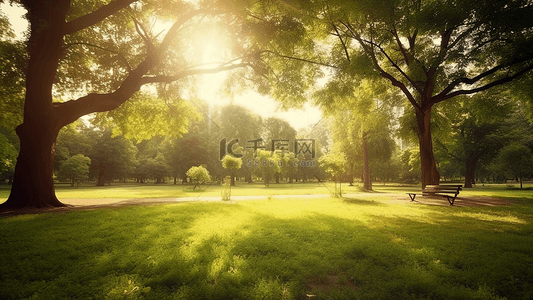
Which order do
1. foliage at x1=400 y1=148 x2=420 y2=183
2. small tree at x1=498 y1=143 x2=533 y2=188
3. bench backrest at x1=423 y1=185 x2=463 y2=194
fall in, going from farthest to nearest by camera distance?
foliage at x1=400 y1=148 x2=420 y2=183
small tree at x1=498 y1=143 x2=533 y2=188
bench backrest at x1=423 y1=185 x2=463 y2=194

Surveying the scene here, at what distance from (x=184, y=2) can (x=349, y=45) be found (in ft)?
36.4

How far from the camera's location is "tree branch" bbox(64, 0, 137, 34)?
9653 mm

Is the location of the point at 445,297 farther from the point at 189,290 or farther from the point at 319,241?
the point at 189,290

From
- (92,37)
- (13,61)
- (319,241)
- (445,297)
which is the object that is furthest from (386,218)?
(13,61)

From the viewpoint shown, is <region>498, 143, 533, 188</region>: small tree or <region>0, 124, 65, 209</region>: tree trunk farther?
<region>498, 143, 533, 188</region>: small tree

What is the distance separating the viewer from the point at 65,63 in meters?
12.9

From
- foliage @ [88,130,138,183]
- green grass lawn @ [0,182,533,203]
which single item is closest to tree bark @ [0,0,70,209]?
green grass lawn @ [0,182,533,203]

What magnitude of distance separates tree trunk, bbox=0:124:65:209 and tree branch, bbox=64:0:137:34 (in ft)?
15.4

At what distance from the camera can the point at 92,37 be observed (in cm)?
1305

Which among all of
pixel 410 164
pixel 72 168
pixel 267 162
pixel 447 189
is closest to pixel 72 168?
pixel 72 168

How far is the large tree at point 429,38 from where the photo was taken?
10.2 m

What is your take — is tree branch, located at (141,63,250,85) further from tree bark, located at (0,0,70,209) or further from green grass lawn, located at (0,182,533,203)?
green grass lawn, located at (0,182,533,203)
